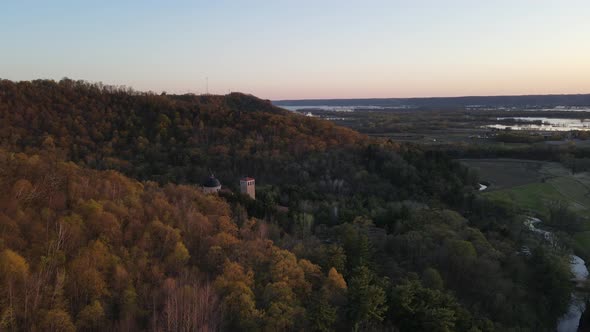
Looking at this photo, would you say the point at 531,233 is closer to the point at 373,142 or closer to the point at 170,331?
the point at 373,142

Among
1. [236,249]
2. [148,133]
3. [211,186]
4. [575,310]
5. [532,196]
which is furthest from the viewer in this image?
[148,133]

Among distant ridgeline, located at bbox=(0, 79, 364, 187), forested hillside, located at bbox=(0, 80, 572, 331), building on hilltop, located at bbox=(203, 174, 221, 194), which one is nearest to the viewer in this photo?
forested hillside, located at bbox=(0, 80, 572, 331)

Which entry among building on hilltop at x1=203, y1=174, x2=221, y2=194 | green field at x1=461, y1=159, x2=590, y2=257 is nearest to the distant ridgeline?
building on hilltop at x1=203, y1=174, x2=221, y2=194

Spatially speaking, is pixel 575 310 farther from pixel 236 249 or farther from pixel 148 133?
pixel 148 133

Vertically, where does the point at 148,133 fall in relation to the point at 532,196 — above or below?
above

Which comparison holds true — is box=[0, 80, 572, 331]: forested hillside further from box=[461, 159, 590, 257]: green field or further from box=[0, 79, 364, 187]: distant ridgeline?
box=[461, 159, 590, 257]: green field

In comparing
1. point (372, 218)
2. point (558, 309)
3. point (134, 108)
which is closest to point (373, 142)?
point (372, 218)

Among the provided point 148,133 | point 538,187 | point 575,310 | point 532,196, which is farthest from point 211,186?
point 538,187

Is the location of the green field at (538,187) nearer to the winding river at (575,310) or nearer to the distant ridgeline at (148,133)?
the winding river at (575,310)
